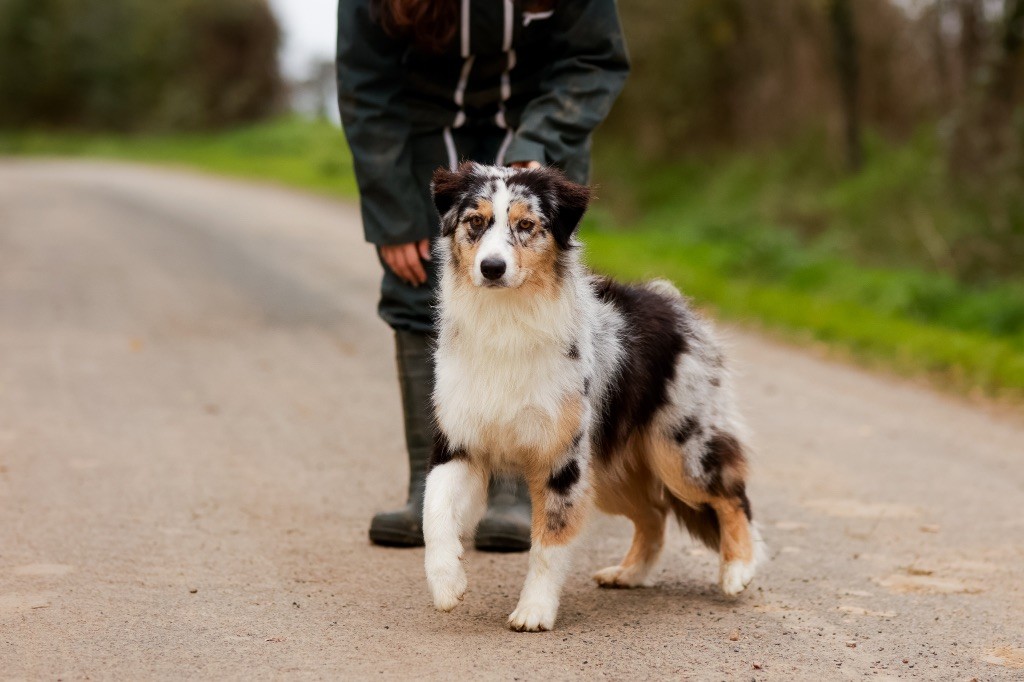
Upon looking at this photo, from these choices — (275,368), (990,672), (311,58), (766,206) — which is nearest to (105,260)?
(275,368)

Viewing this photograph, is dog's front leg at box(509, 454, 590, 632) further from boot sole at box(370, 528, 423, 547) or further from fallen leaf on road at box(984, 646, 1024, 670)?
fallen leaf on road at box(984, 646, 1024, 670)

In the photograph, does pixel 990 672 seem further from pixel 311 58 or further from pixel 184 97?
pixel 184 97

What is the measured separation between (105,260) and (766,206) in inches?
367

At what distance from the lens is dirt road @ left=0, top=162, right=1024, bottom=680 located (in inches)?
155

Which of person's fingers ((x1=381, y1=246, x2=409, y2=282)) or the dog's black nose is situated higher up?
the dog's black nose

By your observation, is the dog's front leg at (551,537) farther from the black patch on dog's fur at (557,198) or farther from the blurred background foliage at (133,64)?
the blurred background foliage at (133,64)

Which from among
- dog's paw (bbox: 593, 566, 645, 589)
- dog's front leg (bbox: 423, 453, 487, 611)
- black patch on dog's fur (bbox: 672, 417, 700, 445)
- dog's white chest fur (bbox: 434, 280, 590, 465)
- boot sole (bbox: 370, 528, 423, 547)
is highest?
dog's white chest fur (bbox: 434, 280, 590, 465)

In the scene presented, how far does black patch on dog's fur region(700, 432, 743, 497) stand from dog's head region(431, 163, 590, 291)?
38.2 inches

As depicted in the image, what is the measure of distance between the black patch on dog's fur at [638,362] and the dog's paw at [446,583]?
74cm

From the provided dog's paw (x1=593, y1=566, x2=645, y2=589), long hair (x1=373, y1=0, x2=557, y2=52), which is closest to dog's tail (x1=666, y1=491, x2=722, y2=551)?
dog's paw (x1=593, y1=566, x2=645, y2=589)

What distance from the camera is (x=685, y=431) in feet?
15.4

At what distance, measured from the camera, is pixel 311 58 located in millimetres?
34156

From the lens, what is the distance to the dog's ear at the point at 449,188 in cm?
429

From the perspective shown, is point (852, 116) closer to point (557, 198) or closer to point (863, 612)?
point (863, 612)
